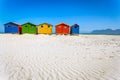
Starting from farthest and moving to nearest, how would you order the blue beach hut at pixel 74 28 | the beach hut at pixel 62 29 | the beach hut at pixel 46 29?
the beach hut at pixel 62 29 < the blue beach hut at pixel 74 28 < the beach hut at pixel 46 29

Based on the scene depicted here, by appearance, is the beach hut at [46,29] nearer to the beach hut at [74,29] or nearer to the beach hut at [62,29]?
the beach hut at [62,29]

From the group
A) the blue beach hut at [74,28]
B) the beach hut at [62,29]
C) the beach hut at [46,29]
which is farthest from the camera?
the beach hut at [62,29]

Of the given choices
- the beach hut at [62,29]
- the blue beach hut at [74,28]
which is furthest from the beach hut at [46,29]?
the blue beach hut at [74,28]

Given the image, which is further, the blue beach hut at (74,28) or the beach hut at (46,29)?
the blue beach hut at (74,28)

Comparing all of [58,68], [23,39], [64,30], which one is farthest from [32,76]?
[64,30]

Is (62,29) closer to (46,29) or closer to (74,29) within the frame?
(74,29)

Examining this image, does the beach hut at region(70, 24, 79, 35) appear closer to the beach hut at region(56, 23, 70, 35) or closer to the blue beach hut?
the blue beach hut

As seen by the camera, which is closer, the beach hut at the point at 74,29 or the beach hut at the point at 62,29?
the beach hut at the point at 74,29

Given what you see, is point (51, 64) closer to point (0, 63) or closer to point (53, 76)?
point (53, 76)

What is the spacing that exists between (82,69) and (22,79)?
174 cm

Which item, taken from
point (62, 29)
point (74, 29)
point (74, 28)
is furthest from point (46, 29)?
point (74, 29)

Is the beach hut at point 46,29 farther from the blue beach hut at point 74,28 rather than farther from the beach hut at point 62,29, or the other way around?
the blue beach hut at point 74,28

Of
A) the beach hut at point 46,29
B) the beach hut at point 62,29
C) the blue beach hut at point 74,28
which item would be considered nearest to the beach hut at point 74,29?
the blue beach hut at point 74,28

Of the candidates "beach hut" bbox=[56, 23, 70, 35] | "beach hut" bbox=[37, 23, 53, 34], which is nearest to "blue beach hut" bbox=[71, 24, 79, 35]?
"beach hut" bbox=[56, 23, 70, 35]
